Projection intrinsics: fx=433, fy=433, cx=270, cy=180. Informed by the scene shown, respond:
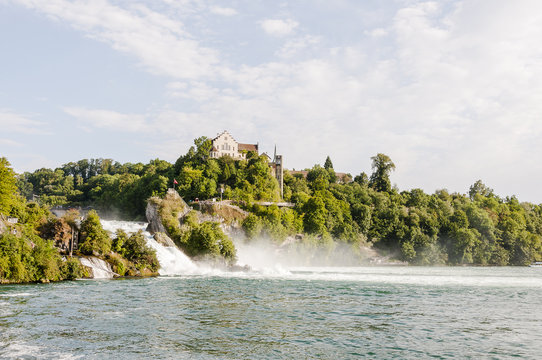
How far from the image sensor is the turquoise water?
17812 mm

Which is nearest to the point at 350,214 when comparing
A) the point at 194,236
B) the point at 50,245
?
the point at 194,236

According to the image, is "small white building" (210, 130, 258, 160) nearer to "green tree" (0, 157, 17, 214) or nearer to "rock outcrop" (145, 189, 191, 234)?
"rock outcrop" (145, 189, 191, 234)

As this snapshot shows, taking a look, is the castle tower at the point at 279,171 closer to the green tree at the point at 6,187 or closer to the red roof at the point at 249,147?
Answer: the red roof at the point at 249,147

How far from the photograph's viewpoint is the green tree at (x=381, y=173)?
13988 centimetres

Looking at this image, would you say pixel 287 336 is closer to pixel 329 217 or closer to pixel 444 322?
pixel 444 322

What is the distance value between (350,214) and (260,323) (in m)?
83.0

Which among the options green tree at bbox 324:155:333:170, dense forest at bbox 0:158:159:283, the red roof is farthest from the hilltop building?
dense forest at bbox 0:158:159:283

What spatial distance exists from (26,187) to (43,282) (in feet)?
505

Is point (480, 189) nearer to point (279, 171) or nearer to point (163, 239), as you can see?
point (279, 171)

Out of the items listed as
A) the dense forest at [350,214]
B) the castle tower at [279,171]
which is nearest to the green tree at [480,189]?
the dense forest at [350,214]

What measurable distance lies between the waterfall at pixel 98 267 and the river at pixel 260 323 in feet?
24.2

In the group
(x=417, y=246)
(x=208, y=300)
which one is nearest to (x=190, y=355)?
(x=208, y=300)

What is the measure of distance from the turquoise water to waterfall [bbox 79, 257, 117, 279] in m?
7.42

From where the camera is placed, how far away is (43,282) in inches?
1526
